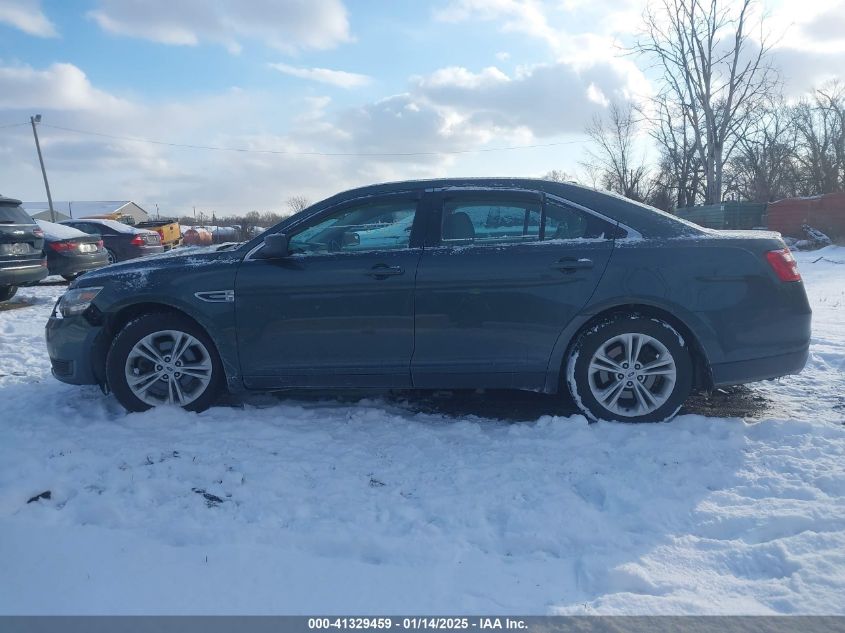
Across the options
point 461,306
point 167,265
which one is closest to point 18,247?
point 167,265

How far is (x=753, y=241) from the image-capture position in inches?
155

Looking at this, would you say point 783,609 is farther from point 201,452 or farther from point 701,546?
point 201,452

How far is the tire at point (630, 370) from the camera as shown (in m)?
3.91

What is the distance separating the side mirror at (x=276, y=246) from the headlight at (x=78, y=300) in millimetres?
1194

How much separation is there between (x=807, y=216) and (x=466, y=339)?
2308cm

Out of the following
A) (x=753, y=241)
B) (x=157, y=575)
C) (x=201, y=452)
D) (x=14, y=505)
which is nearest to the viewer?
(x=157, y=575)

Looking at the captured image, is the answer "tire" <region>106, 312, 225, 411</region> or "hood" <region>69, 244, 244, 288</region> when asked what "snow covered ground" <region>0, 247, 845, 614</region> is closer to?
"tire" <region>106, 312, 225, 411</region>

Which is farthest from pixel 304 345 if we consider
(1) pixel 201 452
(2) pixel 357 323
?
(1) pixel 201 452

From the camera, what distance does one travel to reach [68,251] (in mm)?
11094

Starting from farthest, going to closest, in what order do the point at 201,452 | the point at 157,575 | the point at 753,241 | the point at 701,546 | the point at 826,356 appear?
1. the point at 826,356
2. the point at 753,241
3. the point at 201,452
4. the point at 701,546
5. the point at 157,575

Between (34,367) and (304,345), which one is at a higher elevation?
(304,345)

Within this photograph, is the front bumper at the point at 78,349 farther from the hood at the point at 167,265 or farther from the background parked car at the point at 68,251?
the background parked car at the point at 68,251

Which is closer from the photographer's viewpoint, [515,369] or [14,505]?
[14,505]

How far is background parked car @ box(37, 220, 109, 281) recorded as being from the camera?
11.0 metres
